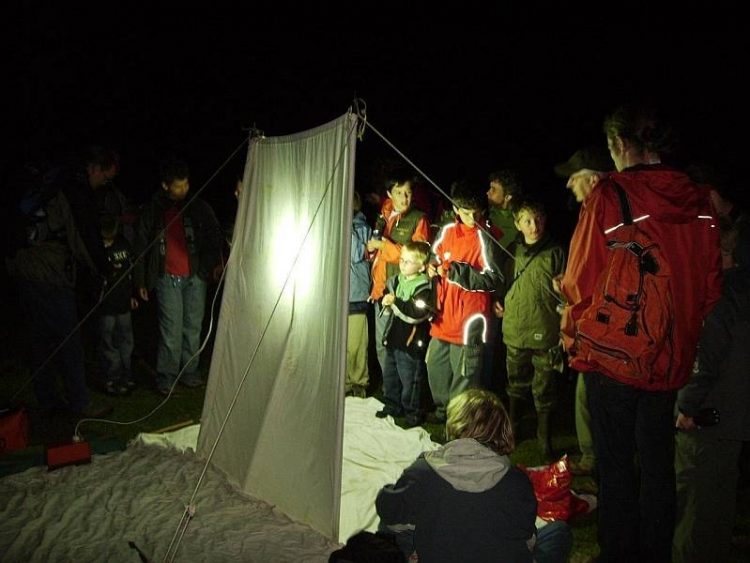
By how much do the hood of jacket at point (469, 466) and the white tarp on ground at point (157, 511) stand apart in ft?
4.56

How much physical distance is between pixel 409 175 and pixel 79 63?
22456 millimetres

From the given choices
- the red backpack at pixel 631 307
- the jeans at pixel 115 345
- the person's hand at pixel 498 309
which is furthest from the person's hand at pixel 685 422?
the jeans at pixel 115 345

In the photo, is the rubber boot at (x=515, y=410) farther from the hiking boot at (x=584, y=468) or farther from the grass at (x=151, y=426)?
the hiking boot at (x=584, y=468)

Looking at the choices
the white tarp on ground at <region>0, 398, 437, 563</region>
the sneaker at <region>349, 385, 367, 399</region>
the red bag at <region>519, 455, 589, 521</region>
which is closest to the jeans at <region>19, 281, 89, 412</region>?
the white tarp on ground at <region>0, 398, 437, 563</region>

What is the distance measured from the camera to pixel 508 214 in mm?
5129

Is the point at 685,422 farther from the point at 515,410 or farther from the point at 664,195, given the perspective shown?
the point at 515,410

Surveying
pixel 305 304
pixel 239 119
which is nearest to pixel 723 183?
pixel 305 304

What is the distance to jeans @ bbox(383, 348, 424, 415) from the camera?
4.87 m

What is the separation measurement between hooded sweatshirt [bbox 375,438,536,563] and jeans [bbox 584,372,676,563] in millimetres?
623

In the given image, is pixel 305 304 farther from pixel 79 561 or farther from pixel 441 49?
pixel 441 49

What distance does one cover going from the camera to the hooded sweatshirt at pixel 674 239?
2.25 meters

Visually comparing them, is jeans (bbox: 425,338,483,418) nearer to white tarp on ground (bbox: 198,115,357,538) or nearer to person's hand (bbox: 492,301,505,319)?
person's hand (bbox: 492,301,505,319)

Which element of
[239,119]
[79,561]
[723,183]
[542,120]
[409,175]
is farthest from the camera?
[239,119]

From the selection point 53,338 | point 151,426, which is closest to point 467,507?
point 151,426
